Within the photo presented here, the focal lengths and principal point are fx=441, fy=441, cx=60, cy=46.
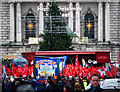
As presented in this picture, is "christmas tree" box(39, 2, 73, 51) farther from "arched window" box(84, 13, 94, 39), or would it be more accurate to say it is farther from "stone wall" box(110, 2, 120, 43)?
"stone wall" box(110, 2, 120, 43)

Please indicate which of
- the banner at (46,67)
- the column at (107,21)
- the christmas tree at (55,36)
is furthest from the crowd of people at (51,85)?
the column at (107,21)

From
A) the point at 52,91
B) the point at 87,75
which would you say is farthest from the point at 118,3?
the point at 52,91

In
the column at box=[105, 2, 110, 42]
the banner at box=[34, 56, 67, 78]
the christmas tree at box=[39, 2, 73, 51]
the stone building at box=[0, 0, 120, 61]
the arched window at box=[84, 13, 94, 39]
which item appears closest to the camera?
the banner at box=[34, 56, 67, 78]

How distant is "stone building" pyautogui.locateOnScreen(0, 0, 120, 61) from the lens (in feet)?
181

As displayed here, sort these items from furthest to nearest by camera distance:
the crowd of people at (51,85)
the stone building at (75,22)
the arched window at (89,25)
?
1. the arched window at (89,25)
2. the stone building at (75,22)
3. the crowd of people at (51,85)

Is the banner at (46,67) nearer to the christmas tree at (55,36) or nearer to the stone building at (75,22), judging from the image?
the christmas tree at (55,36)

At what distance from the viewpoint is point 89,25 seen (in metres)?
56.5

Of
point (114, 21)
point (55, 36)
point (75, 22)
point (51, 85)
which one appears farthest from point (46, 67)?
point (114, 21)

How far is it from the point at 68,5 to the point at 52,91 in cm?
4328

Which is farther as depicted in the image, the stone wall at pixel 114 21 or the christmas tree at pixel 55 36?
the stone wall at pixel 114 21

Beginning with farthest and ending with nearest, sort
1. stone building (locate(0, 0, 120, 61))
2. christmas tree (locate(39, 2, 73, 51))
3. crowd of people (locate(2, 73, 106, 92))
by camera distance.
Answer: stone building (locate(0, 0, 120, 61)) → christmas tree (locate(39, 2, 73, 51)) → crowd of people (locate(2, 73, 106, 92))

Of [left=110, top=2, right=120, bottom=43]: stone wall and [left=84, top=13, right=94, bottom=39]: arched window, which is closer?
[left=110, top=2, right=120, bottom=43]: stone wall

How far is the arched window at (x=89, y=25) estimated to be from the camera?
56.5 metres

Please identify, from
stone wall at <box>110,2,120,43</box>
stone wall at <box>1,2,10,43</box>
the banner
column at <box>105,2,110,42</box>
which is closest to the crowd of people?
the banner
